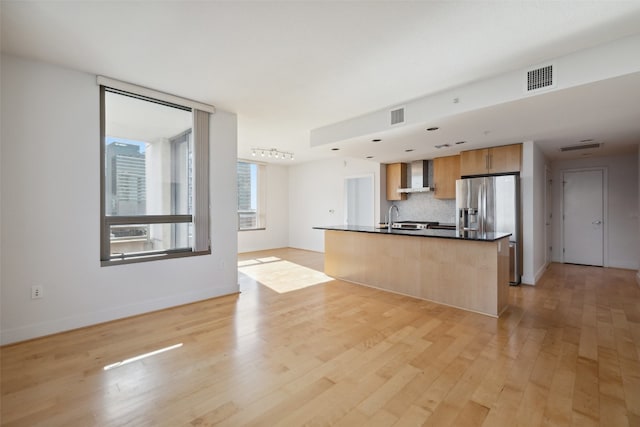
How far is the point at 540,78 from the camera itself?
271cm

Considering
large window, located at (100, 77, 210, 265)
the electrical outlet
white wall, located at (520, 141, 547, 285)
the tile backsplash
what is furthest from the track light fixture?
white wall, located at (520, 141, 547, 285)

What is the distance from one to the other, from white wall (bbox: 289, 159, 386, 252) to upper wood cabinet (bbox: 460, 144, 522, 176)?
2.11 metres

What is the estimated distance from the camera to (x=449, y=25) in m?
2.21

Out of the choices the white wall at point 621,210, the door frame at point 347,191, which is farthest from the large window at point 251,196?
the white wall at point 621,210

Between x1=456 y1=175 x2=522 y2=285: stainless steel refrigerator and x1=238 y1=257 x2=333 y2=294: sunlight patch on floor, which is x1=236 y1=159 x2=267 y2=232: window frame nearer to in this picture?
x1=238 y1=257 x2=333 y2=294: sunlight patch on floor

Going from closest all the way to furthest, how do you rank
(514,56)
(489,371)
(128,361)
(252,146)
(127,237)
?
→ (489,371) → (128,361) → (514,56) → (127,237) → (252,146)

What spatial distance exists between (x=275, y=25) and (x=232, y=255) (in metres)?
3.07

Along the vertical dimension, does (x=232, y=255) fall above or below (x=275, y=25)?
below

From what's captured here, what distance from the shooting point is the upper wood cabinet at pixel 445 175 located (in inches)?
231

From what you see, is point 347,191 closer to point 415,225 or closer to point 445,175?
point 415,225

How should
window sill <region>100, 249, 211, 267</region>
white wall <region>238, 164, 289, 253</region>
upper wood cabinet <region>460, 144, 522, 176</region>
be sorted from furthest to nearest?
1. white wall <region>238, 164, 289, 253</region>
2. upper wood cabinet <region>460, 144, 522, 176</region>
3. window sill <region>100, 249, 211, 267</region>

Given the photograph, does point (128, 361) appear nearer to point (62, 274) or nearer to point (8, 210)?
point (62, 274)

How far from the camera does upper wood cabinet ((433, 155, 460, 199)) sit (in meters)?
5.88

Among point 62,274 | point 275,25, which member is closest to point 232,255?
point 62,274
